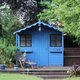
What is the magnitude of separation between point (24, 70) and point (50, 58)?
10.5 ft

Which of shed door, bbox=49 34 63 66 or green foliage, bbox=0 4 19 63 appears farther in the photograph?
green foliage, bbox=0 4 19 63

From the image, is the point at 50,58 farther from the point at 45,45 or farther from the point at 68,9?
the point at 68,9

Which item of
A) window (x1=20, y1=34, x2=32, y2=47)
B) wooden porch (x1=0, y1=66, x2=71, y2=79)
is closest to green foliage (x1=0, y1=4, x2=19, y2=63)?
window (x1=20, y1=34, x2=32, y2=47)

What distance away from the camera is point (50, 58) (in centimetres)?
2011

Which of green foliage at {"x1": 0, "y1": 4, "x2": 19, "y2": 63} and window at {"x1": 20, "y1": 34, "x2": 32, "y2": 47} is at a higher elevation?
green foliage at {"x1": 0, "y1": 4, "x2": 19, "y2": 63}

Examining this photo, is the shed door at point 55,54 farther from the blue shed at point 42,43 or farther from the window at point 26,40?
the window at point 26,40

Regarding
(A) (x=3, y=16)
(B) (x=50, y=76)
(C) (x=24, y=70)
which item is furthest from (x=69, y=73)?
(A) (x=3, y=16)

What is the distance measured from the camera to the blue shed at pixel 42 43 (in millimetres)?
20078

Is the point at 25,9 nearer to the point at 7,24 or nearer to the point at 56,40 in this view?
the point at 7,24

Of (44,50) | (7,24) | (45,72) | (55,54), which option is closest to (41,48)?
(44,50)

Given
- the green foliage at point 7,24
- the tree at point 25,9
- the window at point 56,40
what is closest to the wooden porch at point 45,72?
the window at point 56,40

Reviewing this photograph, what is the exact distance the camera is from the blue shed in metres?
20.1

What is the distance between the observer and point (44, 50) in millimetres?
20188

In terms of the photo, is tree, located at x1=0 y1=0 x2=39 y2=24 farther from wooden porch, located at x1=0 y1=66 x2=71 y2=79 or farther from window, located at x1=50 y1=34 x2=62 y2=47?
wooden porch, located at x1=0 y1=66 x2=71 y2=79
